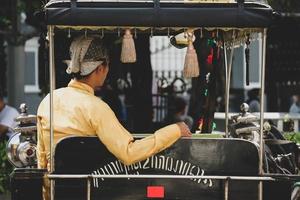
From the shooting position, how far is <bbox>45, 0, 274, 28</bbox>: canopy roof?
13.2 ft

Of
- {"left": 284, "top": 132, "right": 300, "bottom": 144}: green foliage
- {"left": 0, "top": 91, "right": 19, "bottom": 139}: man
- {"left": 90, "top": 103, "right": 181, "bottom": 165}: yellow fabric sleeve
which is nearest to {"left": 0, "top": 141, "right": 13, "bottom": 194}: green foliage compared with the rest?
{"left": 0, "top": 91, "right": 19, "bottom": 139}: man

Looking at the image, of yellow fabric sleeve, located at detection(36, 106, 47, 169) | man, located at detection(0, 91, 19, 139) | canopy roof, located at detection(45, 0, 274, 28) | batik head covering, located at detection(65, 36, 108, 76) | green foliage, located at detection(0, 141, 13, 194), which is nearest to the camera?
canopy roof, located at detection(45, 0, 274, 28)

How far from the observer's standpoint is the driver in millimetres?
4176

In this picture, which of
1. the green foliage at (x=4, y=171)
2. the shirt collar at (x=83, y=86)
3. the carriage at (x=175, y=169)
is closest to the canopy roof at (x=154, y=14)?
the carriage at (x=175, y=169)

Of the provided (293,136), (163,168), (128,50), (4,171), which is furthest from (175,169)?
(4,171)

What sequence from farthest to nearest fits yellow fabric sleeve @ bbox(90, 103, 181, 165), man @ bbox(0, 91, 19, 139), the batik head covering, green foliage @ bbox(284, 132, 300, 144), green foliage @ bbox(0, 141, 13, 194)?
1. man @ bbox(0, 91, 19, 139)
2. green foliage @ bbox(0, 141, 13, 194)
3. green foliage @ bbox(284, 132, 300, 144)
4. the batik head covering
5. yellow fabric sleeve @ bbox(90, 103, 181, 165)

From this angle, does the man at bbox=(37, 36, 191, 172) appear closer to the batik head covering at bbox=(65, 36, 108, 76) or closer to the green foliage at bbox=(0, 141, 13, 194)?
the batik head covering at bbox=(65, 36, 108, 76)

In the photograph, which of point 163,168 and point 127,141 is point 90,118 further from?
point 163,168

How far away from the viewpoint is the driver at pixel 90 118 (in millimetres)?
4176

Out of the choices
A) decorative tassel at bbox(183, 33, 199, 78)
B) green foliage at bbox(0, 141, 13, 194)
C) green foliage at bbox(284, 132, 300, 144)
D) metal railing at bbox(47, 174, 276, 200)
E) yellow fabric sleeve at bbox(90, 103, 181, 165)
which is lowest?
green foliage at bbox(0, 141, 13, 194)

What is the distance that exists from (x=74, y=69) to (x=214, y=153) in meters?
1.02

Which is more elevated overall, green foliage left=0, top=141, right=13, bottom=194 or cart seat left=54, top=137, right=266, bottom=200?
cart seat left=54, top=137, right=266, bottom=200

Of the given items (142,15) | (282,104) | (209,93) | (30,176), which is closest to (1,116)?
(209,93)

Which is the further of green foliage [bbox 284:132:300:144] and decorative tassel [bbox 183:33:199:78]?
green foliage [bbox 284:132:300:144]
